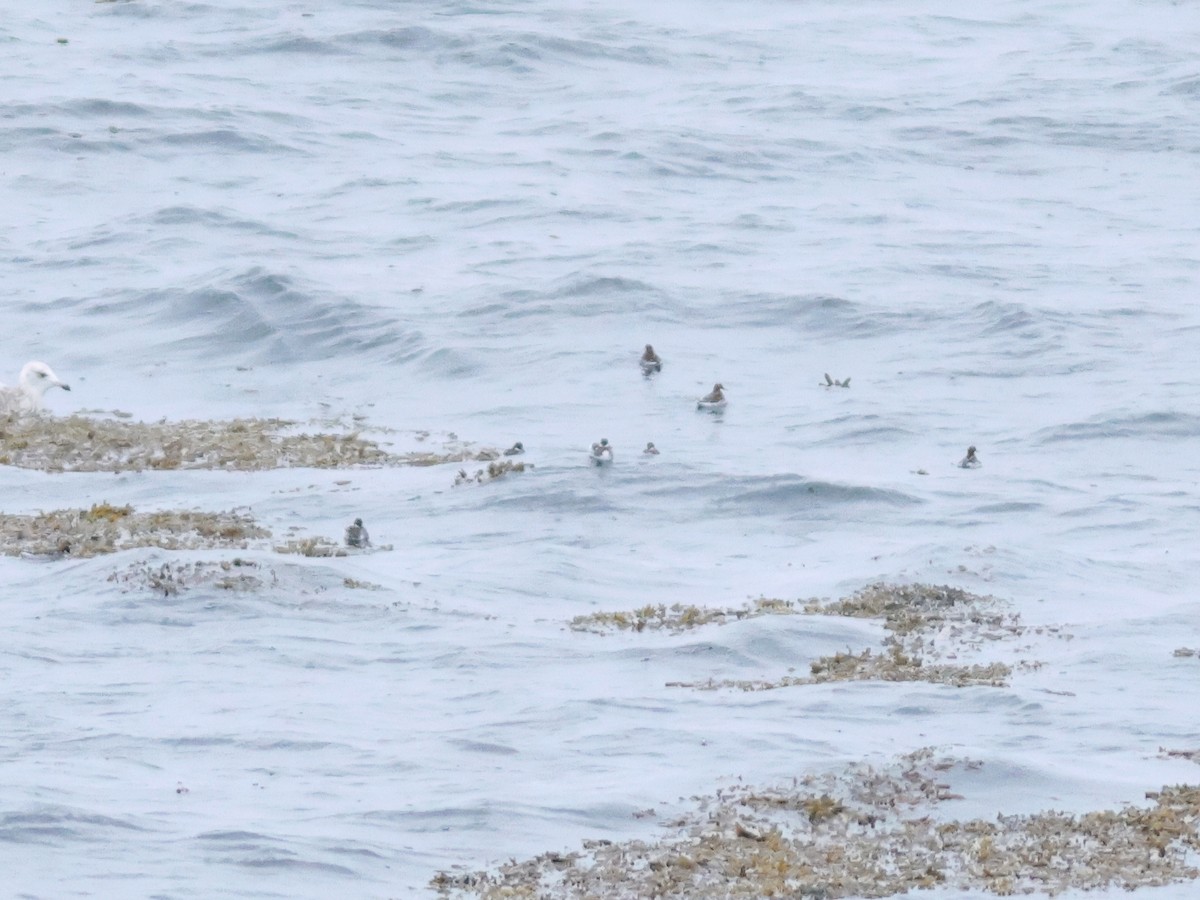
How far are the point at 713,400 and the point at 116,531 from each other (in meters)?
7.17

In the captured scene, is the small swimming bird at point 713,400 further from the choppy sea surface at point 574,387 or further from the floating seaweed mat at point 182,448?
the floating seaweed mat at point 182,448

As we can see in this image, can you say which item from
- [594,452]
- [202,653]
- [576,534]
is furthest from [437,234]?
[202,653]

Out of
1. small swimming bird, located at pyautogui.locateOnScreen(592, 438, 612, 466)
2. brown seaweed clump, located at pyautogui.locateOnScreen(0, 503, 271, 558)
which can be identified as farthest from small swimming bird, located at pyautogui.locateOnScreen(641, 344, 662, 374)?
brown seaweed clump, located at pyautogui.locateOnScreen(0, 503, 271, 558)

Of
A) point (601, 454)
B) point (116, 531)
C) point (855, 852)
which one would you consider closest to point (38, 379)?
point (116, 531)

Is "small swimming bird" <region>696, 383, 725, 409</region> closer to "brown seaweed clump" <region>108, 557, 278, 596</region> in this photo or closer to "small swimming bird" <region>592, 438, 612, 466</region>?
"small swimming bird" <region>592, 438, 612, 466</region>

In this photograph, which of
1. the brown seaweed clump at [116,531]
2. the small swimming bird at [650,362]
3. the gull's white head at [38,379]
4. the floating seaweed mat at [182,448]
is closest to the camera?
the brown seaweed clump at [116,531]

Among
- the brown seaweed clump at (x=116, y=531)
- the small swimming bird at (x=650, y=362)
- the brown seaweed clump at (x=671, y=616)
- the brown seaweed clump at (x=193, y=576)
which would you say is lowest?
the small swimming bird at (x=650, y=362)

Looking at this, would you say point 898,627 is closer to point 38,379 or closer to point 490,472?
point 490,472

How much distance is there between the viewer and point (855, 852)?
29.7 feet

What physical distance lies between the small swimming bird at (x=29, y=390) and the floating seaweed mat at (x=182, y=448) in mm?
206

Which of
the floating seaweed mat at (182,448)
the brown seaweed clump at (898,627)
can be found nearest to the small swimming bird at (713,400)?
the floating seaweed mat at (182,448)

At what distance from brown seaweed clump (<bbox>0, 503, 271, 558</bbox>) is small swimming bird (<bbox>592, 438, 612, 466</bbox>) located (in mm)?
3179

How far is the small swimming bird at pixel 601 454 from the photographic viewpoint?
1686 centimetres

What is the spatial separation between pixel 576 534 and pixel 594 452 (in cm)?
183
